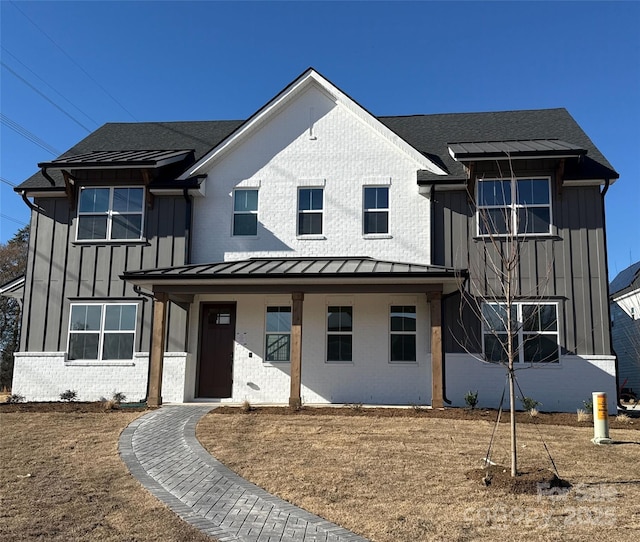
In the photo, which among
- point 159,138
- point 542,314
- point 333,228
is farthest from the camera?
point 159,138

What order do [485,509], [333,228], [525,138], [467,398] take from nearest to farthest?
1. [485,509]
2. [467,398]
3. [333,228]
4. [525,138]

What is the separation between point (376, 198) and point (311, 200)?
185 cm

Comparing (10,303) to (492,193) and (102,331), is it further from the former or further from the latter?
(492,193)

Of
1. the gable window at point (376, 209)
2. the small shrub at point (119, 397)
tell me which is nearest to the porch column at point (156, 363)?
the small shrub at point (119, 397)

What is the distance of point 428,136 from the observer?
1889cm

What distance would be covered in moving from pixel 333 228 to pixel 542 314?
19.7 ft

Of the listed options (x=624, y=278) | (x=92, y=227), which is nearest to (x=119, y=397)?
(x=92, y=227)

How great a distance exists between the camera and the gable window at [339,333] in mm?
16000

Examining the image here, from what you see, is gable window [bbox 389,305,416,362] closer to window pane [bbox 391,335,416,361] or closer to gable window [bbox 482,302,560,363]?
window pane [bbox 391,335,416,361]

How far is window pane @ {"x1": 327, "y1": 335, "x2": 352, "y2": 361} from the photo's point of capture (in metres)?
16.0

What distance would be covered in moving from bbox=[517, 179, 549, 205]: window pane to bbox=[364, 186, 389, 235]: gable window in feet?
11.7

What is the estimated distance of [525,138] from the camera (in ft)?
58.9

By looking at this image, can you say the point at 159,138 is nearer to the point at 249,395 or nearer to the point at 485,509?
the point at 249,395

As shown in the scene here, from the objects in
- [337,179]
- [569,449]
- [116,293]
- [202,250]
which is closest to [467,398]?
[569,449]
